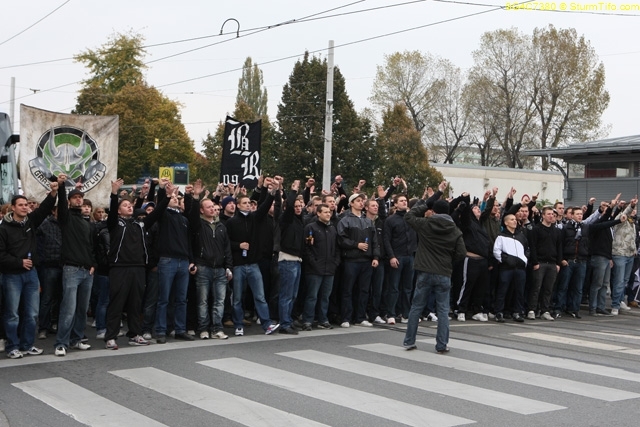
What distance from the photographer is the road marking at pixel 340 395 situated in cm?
725

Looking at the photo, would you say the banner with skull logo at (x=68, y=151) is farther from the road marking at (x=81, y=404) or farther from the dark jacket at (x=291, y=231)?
the road marking at (x=81, y=404)

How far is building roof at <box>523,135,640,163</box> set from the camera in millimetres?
25125

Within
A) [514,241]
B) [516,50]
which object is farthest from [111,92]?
[514,241]

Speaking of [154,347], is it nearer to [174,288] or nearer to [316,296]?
[174,288]

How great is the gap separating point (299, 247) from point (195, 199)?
180cm

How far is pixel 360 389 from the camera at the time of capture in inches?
332

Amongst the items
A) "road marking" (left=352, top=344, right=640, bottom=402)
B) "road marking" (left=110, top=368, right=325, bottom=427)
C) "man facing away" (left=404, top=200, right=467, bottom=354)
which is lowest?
"road marking" (left=110, top=368, right=325, bottom=427)

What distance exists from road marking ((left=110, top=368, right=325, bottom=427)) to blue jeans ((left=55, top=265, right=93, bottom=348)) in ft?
4.75

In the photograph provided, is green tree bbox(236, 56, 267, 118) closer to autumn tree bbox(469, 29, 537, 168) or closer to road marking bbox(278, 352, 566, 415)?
autumn tree bbox(469, 29, 537, 168)

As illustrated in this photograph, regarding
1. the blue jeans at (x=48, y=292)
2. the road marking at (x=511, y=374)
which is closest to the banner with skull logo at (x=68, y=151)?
the blue jeans at (x=48, y=292)

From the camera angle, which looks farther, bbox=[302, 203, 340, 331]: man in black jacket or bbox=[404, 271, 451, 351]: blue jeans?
bbox=[302, 203, 340, 331]: man in black jacket

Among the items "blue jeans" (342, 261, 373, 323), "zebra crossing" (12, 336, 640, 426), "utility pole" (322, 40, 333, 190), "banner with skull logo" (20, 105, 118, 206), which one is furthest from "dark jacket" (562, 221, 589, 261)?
"utility pole" (322, 40, 333, 190)

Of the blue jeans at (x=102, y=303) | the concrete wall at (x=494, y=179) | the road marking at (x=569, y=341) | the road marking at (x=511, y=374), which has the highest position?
the concrete wall at (x=494, y=179)

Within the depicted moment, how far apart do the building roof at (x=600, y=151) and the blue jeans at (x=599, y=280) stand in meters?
9.53
